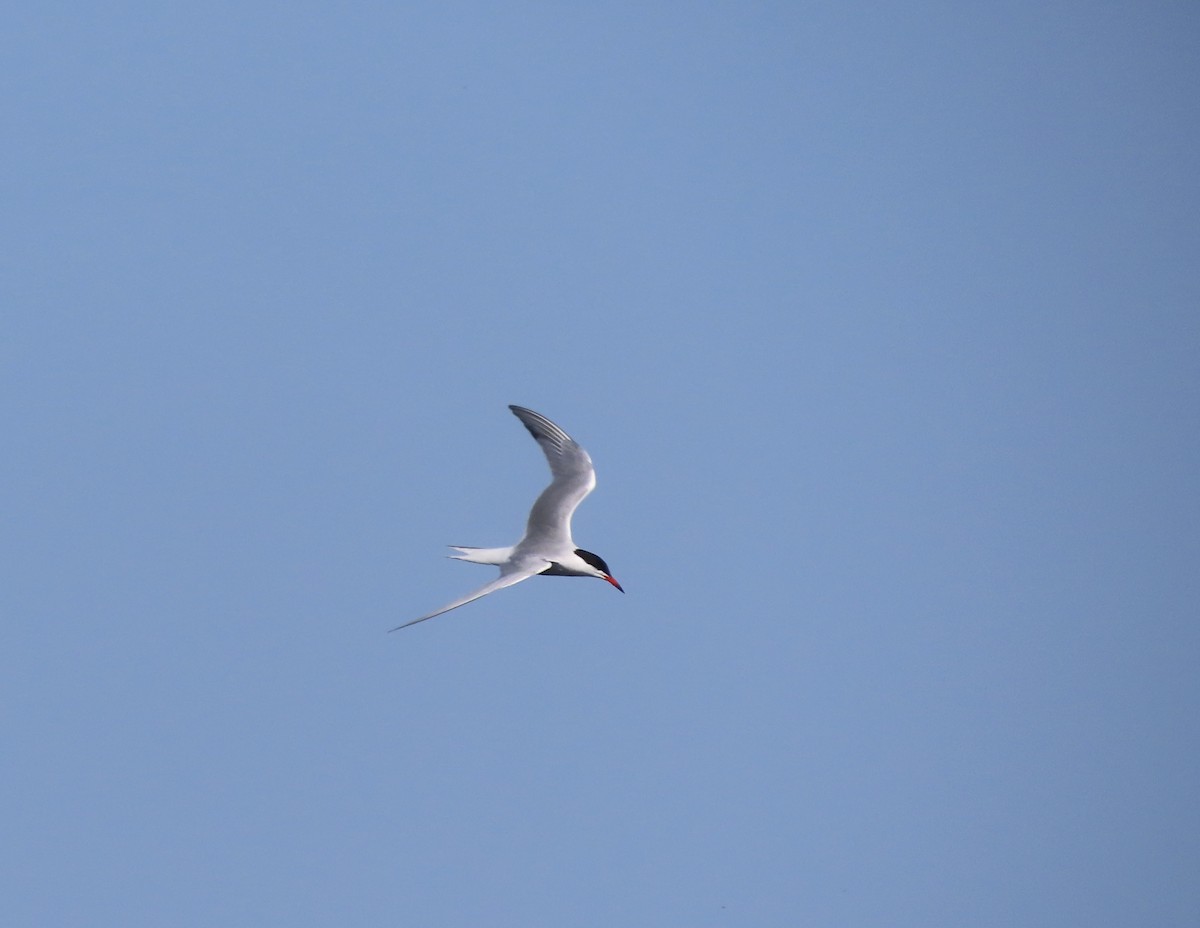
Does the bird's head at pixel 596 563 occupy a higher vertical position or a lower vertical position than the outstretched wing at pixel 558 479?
lower

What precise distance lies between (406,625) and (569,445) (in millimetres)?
5320

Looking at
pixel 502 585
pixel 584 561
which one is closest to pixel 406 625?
pixel 502 585

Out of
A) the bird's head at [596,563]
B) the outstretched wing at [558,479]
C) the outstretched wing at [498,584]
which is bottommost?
the outstretched wing at [498,584]

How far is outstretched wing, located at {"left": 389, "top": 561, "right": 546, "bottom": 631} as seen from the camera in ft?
44.8

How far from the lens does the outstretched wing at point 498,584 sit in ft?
44.8

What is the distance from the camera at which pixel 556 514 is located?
1738 centimetres

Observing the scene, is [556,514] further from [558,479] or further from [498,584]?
[498,584]

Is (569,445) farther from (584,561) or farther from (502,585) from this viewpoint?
(502,585)

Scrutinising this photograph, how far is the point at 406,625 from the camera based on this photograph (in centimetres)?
1259

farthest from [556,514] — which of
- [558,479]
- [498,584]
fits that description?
[498,584]

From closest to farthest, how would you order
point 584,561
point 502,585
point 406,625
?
point 406,625 → point 502,585 → point 584,561

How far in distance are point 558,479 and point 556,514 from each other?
440mm

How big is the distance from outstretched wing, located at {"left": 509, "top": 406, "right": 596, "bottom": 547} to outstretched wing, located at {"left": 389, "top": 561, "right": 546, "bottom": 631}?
37.3 inches

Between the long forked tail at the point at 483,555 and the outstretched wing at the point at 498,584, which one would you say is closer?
the outstretched wing at the point at 498,584
